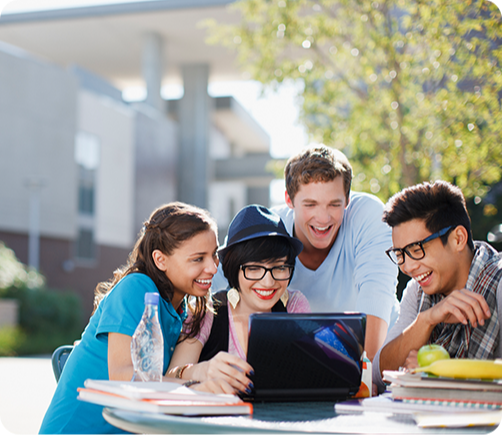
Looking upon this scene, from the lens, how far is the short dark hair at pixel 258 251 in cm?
241

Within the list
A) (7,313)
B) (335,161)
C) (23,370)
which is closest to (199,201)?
(7,313)

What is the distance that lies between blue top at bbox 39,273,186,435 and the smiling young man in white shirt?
3.42 ft

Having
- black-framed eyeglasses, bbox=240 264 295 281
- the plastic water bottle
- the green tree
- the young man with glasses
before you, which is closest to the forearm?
the young man with glasses

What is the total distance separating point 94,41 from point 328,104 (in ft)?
58.5

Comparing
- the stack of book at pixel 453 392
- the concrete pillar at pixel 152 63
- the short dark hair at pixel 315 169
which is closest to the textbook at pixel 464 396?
the stack of book at pixel 453 392

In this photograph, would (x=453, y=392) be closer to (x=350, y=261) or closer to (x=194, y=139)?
(x=350, y=261)

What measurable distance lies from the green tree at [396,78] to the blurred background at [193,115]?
3 centimetres

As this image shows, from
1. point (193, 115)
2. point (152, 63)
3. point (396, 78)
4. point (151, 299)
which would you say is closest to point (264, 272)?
point (151, 299)

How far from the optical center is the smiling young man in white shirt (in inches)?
113

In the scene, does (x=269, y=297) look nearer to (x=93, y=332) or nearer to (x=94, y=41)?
(x=93, y=332)

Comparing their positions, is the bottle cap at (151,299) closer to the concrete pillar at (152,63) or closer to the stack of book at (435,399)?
the stack of book at (435,399)

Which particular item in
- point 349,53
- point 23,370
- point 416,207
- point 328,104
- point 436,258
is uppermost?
point 349,53

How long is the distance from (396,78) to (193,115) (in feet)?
68.4

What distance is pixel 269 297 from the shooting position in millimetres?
2486
